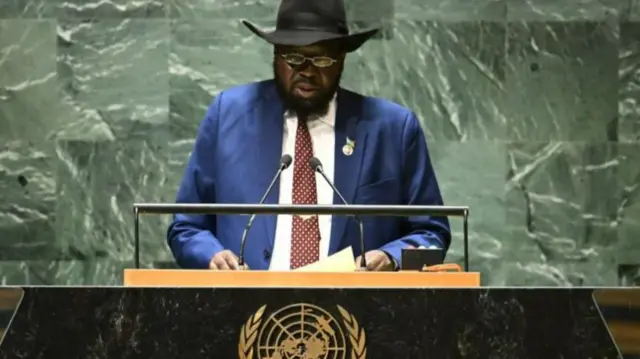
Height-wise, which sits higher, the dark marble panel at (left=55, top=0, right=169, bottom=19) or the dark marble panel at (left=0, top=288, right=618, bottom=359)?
the dark marble panel at (left=55, top=0, right=169, bottom=19)

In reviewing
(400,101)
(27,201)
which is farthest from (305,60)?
(27,201)

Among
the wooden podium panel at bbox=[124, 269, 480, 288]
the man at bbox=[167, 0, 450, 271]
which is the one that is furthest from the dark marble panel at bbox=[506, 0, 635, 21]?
the wooden podium panel at bbox=[124, 269, 480, 288]

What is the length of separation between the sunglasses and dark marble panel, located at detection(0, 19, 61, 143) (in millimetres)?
1938

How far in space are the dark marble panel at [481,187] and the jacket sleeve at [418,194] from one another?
1.36m

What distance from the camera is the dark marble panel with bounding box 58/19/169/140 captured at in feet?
18.6

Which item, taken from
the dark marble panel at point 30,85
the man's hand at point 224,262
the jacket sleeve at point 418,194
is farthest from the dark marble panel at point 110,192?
the man's hand at point 224,262

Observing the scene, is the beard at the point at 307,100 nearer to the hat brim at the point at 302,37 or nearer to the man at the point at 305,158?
the man at the point at 305,158

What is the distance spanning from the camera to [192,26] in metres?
5.71

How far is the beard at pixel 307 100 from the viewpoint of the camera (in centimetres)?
427

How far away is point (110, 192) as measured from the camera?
5680 mm

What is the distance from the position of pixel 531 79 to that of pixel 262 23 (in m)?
1.45

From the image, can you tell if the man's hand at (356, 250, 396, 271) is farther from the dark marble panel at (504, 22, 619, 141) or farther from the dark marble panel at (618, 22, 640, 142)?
the dark marble panel at (618, 22, 640, 142)

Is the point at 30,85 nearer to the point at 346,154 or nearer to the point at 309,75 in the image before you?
the point at 309,75

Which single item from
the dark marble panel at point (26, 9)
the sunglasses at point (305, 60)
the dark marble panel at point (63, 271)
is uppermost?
the dark marble panel at point (26, 9)
